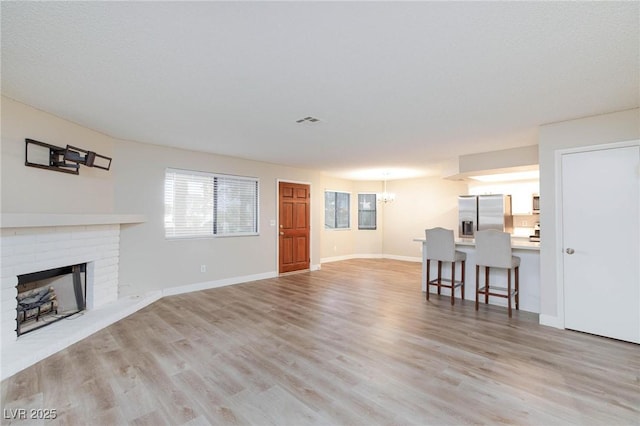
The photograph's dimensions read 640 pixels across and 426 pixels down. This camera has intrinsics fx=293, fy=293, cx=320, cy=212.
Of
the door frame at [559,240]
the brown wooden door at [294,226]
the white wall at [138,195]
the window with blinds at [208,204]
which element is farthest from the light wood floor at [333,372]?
the brown wooden door at [294,226]

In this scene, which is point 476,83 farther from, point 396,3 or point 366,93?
point 396,3

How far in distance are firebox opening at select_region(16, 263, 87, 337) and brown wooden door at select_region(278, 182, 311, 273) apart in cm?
353

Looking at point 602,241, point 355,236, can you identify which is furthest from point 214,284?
point 602,241

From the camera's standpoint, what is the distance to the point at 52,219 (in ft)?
9.71

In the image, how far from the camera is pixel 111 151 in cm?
429

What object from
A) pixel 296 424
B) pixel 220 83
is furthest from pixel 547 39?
pixel 296 424

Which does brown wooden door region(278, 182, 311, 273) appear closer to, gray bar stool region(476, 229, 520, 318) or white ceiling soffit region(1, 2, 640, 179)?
white ceiling soffit region(1, 2, 640, 179)

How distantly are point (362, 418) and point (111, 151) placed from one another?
4.66 metres

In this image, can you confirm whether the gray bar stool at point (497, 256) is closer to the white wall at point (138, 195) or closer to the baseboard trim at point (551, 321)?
the baseboard trim at point (551, 321)

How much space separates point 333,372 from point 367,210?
7108mm

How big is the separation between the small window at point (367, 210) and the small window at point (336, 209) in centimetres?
45

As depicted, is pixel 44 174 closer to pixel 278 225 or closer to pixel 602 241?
pixel 278 225

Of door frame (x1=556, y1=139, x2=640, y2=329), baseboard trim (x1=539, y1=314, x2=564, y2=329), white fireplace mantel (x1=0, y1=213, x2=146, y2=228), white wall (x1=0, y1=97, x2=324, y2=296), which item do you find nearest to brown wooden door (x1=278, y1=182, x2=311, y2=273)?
white wall (x1=0, y1=97, x2=324, y2=296)

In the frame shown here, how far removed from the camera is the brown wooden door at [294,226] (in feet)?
21.5
